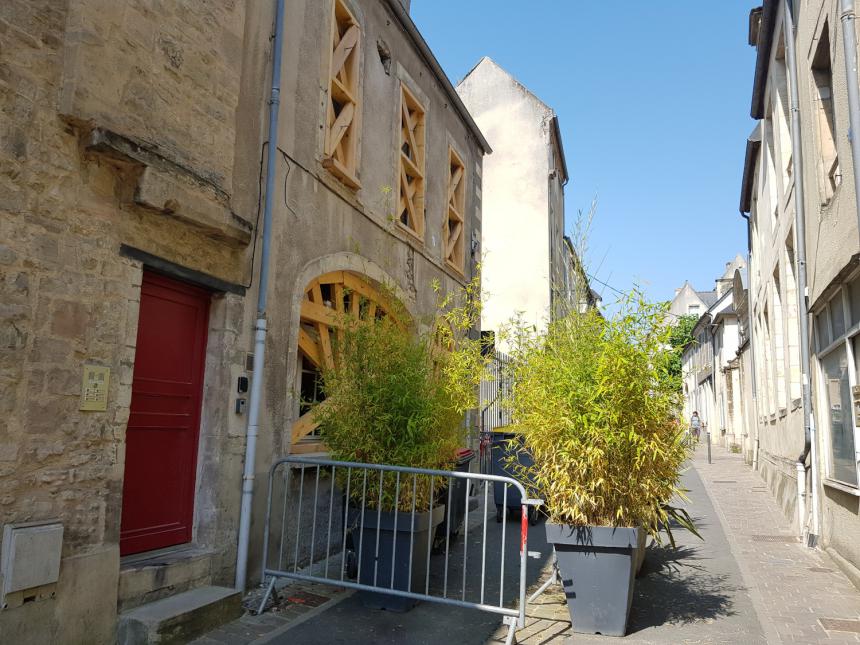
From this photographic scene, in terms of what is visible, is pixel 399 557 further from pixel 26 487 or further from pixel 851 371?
pixel 851 371

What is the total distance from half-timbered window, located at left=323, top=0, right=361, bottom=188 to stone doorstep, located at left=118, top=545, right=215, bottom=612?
13.4 ft

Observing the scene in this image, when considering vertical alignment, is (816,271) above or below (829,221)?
below

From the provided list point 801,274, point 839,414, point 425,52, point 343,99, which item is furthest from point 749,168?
point 343,99

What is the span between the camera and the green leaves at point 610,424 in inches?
184

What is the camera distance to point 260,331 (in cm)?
577

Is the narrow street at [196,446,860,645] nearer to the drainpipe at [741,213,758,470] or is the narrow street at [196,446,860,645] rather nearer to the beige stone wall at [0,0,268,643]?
the beige stone wall at [0,0,268,643]

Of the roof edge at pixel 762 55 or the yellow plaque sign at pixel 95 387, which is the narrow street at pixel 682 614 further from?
the roof edge at pixel 762 55

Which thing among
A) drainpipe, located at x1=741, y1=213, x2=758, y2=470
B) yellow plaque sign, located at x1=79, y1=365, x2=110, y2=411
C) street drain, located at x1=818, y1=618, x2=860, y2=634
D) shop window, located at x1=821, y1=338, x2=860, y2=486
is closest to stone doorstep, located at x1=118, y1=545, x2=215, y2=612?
yellow plaque sign, located at x1=79, y1=365, x2=110, y2=411

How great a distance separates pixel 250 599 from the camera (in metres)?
5.21

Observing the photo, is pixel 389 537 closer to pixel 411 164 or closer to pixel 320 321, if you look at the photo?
pixel 320 321

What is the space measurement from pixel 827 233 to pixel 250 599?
21.1 ft

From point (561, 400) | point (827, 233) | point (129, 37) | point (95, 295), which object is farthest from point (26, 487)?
point (827, 233)

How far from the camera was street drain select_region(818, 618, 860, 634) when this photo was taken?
4.82 metres

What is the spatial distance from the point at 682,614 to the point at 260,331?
4.09 m
